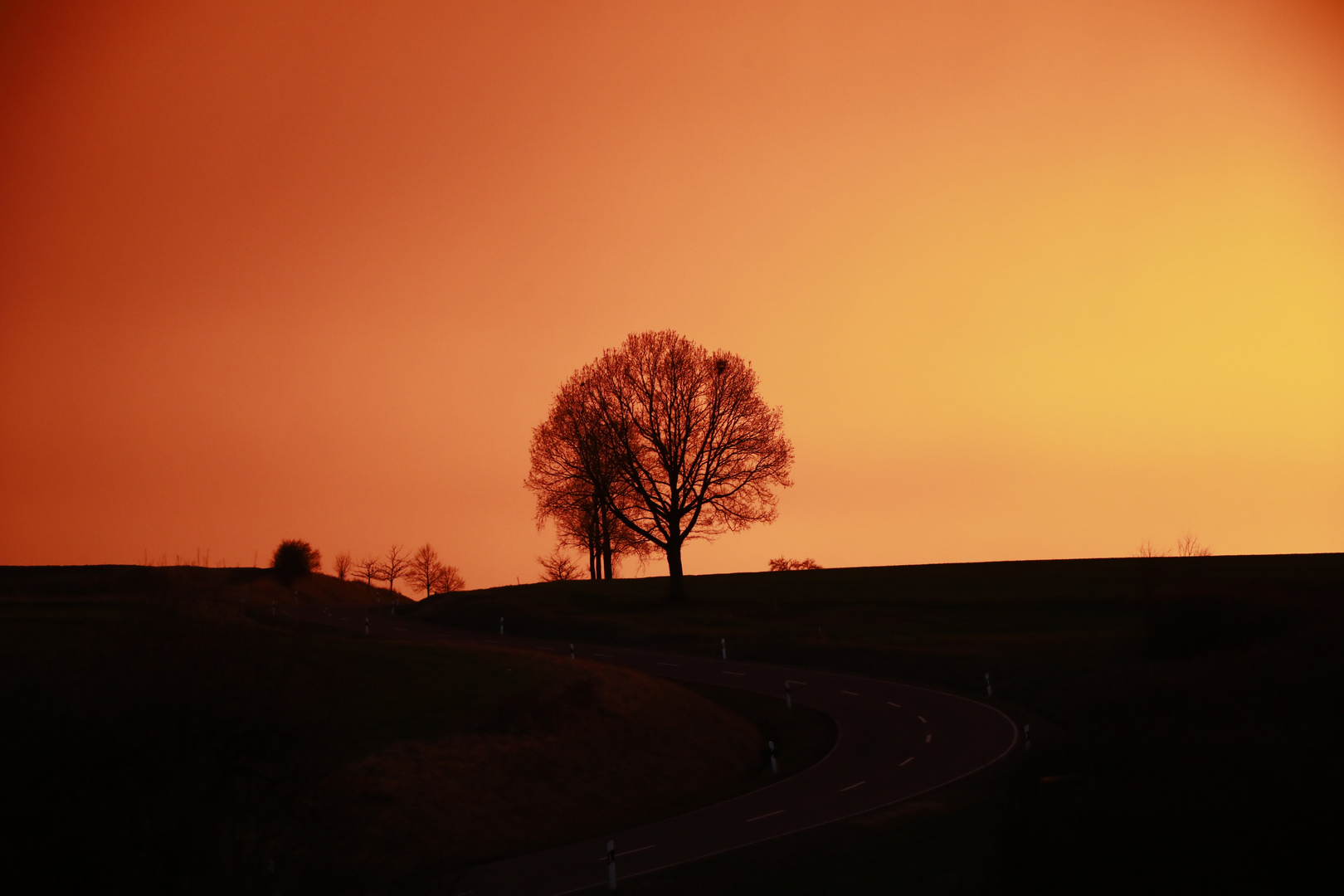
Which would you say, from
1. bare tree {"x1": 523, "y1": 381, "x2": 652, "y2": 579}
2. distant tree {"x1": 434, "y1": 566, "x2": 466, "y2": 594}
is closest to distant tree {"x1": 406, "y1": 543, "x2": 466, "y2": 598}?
distant tree {"x1": 434, "y1": 566, "x2": 466, "y2": 594}

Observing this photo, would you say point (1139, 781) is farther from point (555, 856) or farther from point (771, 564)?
point (771, 564)

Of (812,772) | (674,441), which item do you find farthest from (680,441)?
(812,772)

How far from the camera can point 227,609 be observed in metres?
14.5

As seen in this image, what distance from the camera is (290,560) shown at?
85.6 metres

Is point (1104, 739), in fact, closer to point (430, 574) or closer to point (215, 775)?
point (215, 775)

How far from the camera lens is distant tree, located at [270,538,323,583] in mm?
85062

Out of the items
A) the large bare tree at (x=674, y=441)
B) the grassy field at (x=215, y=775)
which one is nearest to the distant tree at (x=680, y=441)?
the large bare tree at (x=674, y=441)

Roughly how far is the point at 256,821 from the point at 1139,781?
1495 cm

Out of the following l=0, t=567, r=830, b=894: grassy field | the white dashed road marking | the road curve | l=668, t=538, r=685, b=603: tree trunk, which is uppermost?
l=668, t=538, r=685, b=603: tree trunk

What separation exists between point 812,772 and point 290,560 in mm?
68453

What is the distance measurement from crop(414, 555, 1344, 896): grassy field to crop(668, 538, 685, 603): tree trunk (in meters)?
4.63

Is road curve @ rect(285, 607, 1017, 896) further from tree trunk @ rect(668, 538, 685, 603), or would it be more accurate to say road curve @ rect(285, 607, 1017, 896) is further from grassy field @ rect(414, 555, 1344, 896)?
tree trunk @ rect(668, 538, 685, 603)

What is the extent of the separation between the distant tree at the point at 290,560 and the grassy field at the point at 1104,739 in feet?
124

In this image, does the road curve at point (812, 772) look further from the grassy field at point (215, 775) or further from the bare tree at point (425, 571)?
the bare tree at point (425, 571)
